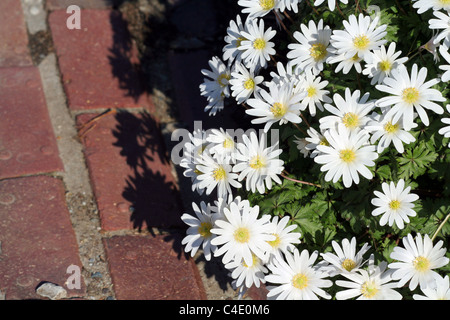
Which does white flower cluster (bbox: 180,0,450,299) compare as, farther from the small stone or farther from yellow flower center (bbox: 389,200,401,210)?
the small stone

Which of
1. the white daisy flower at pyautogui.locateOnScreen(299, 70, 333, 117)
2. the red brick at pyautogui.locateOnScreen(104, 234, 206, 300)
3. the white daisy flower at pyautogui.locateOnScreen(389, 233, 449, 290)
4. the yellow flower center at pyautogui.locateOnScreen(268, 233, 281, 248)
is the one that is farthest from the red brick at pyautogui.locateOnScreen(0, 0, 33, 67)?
the white daisy flower at pyautogui.locateOnScreen(389, 233, 449, 290)

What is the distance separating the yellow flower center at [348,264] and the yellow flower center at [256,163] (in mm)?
373

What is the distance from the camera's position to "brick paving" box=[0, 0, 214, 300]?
2211mm

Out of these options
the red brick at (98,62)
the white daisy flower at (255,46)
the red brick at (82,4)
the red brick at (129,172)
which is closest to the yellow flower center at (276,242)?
the white daisy flower at (255,46)

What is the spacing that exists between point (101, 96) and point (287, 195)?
1257 mm

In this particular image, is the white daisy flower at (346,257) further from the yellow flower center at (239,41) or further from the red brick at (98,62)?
the red brick at (98,62)

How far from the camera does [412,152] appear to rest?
186cm

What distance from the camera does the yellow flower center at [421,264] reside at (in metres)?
1.64

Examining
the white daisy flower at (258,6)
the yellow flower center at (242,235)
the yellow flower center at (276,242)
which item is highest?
the white daisy flower at (258,6)

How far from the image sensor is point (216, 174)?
185 cm

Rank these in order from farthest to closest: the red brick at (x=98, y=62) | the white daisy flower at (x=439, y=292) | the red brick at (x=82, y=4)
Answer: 1. the red brick at (x=82, y=4)
2. the red brick at (x=98, y=62)
3. the white daisy flower at (x=439, y=292)

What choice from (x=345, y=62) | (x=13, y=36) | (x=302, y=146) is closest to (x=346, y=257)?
(x=302, y=146)

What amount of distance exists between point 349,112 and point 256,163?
1.03 feet
